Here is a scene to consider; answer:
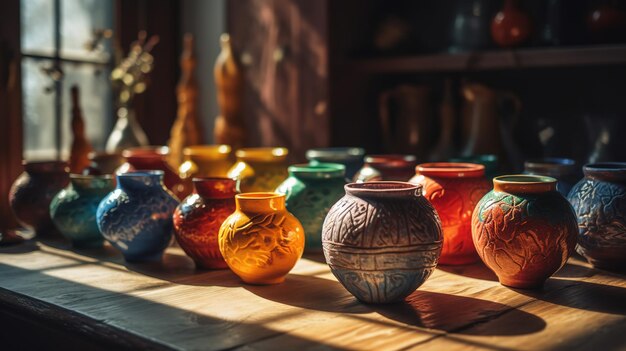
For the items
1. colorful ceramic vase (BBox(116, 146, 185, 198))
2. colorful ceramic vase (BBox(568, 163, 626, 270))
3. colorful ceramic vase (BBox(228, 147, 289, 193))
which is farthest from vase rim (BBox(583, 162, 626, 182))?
colorful ceramic vase (BBox(116, 146, 185, 198))

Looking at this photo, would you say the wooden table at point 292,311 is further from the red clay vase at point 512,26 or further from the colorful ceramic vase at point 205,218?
the red clay vase at point 512,26

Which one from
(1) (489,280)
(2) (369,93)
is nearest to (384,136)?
(2) (369,93)

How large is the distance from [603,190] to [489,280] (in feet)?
0.95

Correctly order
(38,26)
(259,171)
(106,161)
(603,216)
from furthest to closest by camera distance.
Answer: (38,26), (106,161), (259,171), (603,216)

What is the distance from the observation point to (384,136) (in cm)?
254

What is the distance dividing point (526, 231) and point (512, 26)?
1.10 metres

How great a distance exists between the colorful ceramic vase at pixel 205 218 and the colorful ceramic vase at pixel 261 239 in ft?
0.33

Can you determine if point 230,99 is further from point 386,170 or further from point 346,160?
point 386,170

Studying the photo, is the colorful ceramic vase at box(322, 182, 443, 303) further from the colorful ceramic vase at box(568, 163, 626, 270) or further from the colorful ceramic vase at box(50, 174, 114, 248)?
the colorful ceramic vase at box(50, 174, 114, 248)

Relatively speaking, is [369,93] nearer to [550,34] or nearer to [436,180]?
[550,34]

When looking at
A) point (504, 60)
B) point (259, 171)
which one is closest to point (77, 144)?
point (259, 171)

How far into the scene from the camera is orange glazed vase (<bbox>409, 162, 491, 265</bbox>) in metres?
1.40

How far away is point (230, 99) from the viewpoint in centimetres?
232

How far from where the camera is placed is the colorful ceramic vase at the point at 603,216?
1.33m
